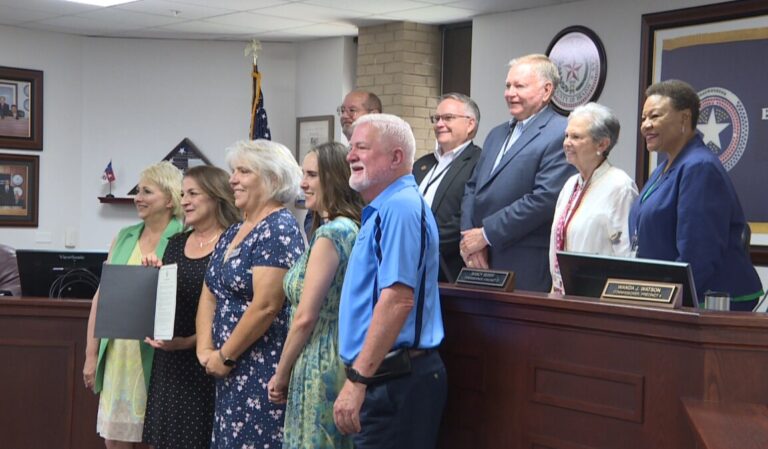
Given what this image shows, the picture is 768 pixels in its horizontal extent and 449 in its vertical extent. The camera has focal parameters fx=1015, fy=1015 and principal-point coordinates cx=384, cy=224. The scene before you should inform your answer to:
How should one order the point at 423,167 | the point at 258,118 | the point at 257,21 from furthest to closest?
1. the point at 258,118
2. the point at 257,21
3. the point at 423,167

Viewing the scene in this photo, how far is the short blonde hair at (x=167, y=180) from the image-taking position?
4.00 m

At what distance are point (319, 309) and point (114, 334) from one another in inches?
45.4

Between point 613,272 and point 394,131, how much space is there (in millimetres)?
708

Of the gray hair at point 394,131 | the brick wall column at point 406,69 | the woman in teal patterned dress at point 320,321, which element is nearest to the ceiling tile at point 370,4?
the brick wall column at point 406,69

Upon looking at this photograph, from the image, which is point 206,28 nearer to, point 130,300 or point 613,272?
point 130,300

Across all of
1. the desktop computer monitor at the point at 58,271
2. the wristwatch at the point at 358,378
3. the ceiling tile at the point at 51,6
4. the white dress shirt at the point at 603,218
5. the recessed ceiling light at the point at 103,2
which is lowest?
the wristwatch at the point at 358,378

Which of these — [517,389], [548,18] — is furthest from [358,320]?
[548,18]

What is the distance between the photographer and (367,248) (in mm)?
2719

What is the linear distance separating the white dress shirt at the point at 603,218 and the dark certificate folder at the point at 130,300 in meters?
1.46

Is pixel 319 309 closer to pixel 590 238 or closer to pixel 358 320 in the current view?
pixel 358 320

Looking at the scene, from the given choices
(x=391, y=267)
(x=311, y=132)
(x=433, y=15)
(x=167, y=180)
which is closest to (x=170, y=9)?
(x=311, y=132)

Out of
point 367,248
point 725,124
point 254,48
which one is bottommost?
point 367,248

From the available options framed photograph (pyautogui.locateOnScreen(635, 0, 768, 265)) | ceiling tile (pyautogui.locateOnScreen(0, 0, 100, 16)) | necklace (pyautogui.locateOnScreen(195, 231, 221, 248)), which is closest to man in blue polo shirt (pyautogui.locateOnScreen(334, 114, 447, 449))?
necklace (pyautogui.locateOnScreen(195, 231, 221, 248))

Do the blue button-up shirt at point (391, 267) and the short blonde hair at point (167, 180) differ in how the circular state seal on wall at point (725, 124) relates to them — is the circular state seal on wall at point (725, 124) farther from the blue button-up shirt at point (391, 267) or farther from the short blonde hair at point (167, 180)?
the blue button-up shirt at point (391, 267)
